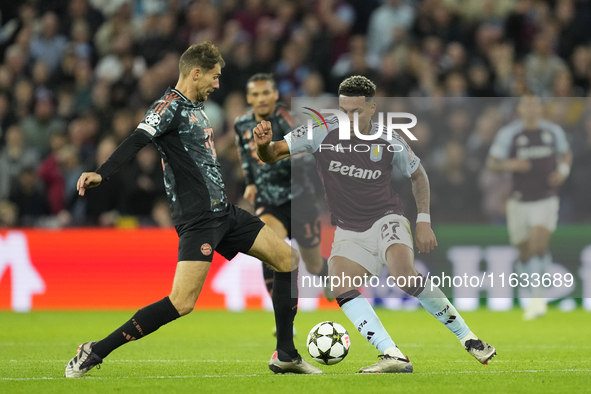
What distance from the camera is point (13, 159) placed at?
42.1ft

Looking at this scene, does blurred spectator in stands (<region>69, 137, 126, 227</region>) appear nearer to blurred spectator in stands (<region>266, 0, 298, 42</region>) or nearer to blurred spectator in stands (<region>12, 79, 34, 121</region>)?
blurred spectator in stands (<region>12, 79, 34, 121</region>)

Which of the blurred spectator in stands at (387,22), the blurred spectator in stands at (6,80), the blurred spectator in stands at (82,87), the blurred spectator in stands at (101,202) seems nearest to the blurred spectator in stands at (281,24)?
the blurred spectator in stands at (387,22)

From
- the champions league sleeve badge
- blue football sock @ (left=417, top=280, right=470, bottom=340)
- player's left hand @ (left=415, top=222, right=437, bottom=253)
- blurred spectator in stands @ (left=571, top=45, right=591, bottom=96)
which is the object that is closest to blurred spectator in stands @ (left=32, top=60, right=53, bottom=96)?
blurred spectator in stands @ (left=571, top=45, right=591, bottom=96)

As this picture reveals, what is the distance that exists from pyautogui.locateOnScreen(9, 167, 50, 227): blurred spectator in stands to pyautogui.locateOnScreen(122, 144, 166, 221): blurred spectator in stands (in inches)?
49.5

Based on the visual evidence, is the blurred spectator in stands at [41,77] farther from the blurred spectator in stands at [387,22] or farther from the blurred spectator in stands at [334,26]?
the blurred spectator in stands at [387,22]

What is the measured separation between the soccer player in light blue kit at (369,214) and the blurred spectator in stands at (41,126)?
A: 8.20 meters

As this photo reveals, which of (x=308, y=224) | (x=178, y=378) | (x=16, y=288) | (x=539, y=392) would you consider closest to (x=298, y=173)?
(x=308, y=224)

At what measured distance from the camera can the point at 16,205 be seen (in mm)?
12438

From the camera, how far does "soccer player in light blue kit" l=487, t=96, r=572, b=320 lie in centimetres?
1102

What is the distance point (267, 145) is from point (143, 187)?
6834 mm

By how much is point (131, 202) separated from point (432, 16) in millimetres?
6137

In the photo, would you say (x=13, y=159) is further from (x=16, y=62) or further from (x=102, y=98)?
(x=16, y=62)

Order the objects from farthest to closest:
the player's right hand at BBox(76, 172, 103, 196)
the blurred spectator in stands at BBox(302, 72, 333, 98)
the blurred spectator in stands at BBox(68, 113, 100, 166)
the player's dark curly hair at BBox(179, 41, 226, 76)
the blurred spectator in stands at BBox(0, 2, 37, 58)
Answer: the blurred spectator in stands at BBox(0, 2, 37, 58), the blurred spectator in stands at BBox(68, 113, 100, 166), the blurred spectator in stands at BBox(302, 72, 333, 98), the player's dark curly hair at BBox(179, 41, 226, 76), the player's right hand at BBox(76, 172, 103, 196)

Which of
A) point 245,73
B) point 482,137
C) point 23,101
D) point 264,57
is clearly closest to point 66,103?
point 23,101
